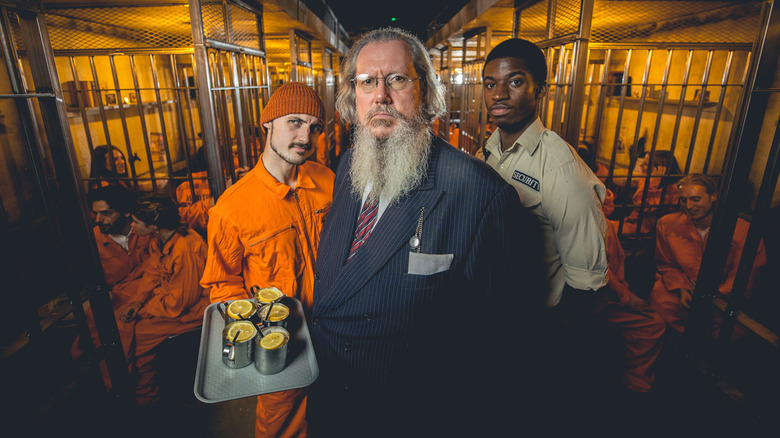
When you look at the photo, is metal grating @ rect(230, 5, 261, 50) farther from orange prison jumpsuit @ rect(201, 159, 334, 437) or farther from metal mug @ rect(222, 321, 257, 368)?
metal mug @ rect(222, 321, 257, 368)

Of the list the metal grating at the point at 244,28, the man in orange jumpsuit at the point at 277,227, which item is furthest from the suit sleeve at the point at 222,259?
the metal grating at the point at 244,28

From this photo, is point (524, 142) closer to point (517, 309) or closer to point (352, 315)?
point (517, 309)

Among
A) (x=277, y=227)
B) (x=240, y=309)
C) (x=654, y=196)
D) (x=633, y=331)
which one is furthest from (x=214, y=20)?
(x=654, y=196)

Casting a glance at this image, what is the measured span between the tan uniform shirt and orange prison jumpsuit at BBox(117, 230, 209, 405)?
9.21 feet

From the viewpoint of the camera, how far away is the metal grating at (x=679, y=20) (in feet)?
12.3

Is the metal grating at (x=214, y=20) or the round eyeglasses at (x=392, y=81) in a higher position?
the metal grating at (x=214, y=20)

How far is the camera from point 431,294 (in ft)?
4.86

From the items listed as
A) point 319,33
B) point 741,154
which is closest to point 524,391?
point 741,154

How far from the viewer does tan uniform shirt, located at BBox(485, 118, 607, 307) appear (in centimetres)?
184

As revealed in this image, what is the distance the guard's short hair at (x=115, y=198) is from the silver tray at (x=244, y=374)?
101 inches

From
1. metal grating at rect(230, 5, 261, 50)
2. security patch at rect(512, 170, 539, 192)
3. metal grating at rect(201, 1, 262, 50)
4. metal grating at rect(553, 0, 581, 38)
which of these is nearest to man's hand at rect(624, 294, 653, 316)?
security patch at rect(512, 170, 539, 192)

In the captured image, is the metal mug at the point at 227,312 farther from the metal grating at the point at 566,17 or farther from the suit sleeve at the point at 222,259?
the metal grating at the point at 566,17

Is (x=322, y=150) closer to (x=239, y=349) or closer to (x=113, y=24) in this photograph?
(x=113, y=24)

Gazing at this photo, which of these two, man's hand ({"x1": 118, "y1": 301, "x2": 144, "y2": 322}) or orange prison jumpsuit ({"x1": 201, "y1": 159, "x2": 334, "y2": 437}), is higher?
orange prison jumpsuit ({"x1": 201, "y1": 159, "x2": 334, "y2": 437})
